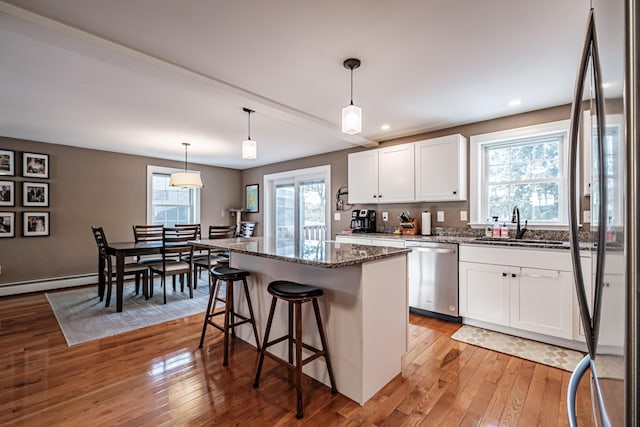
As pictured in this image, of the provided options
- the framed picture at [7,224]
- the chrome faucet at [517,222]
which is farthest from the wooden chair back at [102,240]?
the chrome faucet at [517,222]

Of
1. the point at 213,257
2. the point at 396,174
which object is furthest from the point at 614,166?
the point at 213,257

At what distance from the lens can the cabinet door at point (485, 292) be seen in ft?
9.15

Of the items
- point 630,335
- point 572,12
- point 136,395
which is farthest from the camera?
point 136,395

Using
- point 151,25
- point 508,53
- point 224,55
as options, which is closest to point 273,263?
point 224,55

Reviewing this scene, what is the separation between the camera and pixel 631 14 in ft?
1.26

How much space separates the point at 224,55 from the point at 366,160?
101 inches

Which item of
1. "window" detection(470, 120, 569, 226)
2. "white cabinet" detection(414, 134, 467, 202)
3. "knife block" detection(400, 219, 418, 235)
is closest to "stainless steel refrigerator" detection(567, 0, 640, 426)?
"white cabinet" detection(414, 134, 467, 202)

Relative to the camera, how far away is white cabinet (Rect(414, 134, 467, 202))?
135 inches

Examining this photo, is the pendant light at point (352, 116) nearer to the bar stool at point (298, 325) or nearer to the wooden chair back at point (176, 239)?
the bar stool at point (298, 325)

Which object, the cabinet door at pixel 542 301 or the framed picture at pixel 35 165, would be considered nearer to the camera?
the cabinet door at pixel 542 301

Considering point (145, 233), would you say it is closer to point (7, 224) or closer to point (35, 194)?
point (35, 194)

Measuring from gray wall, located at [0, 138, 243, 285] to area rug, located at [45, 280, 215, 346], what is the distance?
1.76ft

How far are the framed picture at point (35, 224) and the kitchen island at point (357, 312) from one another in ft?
13.3

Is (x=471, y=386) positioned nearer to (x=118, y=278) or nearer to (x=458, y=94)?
(x=458, y=94)
